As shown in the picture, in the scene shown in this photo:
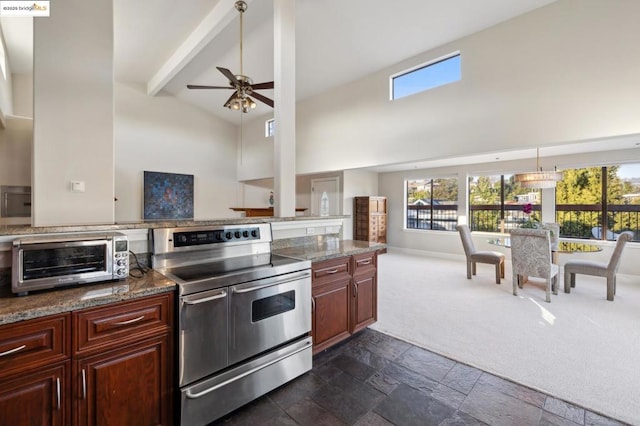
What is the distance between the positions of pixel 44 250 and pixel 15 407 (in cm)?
64

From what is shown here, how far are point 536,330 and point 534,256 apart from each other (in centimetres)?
130

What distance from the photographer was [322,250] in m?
2.49

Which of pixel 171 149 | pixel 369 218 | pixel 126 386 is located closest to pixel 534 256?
pixel 369 218

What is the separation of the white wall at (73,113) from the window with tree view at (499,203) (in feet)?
23.0

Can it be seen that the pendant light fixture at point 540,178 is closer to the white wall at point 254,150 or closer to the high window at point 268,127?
the white wall at point 254,150

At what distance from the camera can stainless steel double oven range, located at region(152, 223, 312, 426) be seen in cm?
156

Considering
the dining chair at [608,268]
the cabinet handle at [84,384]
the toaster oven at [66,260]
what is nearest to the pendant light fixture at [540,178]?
the dining chair at [608,268]

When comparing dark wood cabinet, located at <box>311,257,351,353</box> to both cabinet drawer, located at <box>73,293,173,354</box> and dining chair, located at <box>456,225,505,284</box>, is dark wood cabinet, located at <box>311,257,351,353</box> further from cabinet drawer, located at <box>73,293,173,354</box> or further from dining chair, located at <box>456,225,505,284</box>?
dining chair, located at <box>456,225,505,284</box>

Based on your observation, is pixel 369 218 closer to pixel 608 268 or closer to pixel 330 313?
pixel 608 268

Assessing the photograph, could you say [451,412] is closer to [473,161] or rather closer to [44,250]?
[44,250]

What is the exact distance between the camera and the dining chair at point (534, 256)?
3770mm

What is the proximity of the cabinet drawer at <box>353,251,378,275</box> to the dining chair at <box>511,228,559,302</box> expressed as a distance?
2.54 m

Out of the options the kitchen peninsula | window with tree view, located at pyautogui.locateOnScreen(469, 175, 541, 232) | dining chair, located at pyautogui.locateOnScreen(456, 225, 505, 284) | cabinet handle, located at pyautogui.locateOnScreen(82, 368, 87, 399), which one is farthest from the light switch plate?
window with tree view, located at pyautogui.locateOnScreen(469, 175, 541, 232)

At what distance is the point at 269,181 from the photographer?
8.59m
